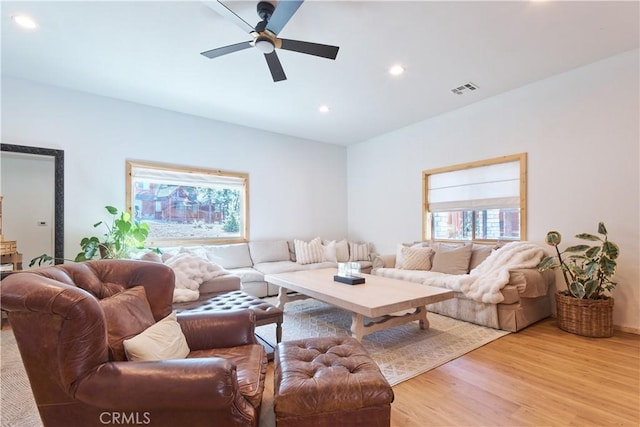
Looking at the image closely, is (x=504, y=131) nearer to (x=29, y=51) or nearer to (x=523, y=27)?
(x=523, y=27)

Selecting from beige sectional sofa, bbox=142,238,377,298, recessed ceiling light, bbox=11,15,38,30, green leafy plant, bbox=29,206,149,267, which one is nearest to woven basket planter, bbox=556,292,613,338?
beige sectional sofa, bbox=142,238,377,298

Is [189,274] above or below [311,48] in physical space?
below

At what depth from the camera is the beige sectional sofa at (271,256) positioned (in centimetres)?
433

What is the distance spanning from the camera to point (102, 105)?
13.1 feet

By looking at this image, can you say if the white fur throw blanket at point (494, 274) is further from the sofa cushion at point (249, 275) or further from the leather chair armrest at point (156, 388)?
the leather chair armrest at point (156, 388)

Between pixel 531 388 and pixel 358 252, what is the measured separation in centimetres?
356

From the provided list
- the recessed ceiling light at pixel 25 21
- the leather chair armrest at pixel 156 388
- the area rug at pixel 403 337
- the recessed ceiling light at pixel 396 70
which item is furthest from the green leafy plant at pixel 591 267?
the recessed ceiling light at pixel 25 21

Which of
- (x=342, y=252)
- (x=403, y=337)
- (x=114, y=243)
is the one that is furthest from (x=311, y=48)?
(x=342, y=252)

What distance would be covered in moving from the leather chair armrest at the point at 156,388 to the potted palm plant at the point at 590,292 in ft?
11.0

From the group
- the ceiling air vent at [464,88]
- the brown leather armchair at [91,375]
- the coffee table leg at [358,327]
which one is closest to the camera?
the brown leather armchair at [91,375]

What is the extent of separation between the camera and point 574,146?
3.38 m

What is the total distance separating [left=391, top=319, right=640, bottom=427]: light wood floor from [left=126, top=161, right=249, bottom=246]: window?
379 centimetres

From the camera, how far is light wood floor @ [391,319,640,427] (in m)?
1.73
